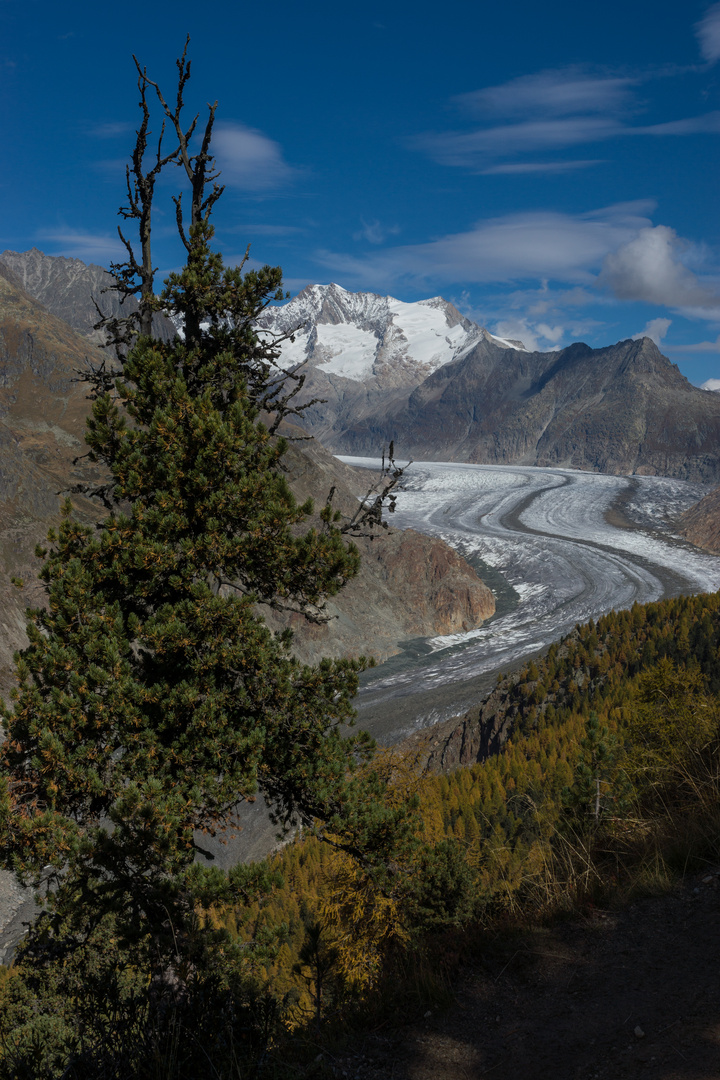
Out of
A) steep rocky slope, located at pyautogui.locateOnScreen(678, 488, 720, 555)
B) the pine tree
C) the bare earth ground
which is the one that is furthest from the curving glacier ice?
the bare earth ground

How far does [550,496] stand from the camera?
149 metres

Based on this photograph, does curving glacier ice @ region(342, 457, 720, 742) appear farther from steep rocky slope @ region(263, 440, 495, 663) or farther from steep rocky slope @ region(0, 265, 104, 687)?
steep rocky slope @ region(0, 265, 104, 687)

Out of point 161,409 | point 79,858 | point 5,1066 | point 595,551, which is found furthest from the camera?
point 595,551

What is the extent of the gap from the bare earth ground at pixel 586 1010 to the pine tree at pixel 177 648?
2.85 meters

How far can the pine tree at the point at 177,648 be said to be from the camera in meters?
7.00

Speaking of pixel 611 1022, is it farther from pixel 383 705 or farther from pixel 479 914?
pixel 383 705

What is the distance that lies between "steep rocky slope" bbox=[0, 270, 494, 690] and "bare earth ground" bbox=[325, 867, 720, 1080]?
5116 centimetres

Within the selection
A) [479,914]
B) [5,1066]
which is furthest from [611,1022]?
[5,1066]

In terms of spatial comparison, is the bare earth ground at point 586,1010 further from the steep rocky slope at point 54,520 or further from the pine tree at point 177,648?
the steep rocky slope at point 54,520

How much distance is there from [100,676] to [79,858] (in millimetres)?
1869

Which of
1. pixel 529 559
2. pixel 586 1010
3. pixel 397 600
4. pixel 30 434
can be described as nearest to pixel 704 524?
pixel 529 559

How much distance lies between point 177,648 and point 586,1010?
17.9ft

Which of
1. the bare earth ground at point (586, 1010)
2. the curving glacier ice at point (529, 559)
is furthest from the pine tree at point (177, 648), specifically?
the curving glacier ice at point (529, 559)

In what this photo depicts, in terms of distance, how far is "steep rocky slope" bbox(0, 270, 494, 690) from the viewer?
61.0 m
